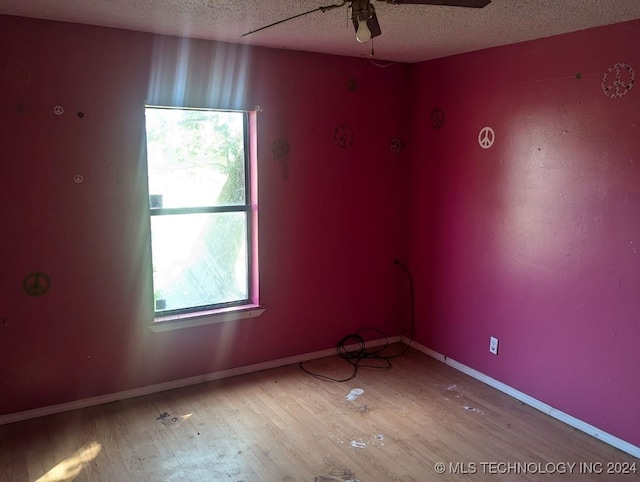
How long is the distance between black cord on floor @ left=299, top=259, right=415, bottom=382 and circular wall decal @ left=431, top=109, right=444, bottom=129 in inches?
44.1

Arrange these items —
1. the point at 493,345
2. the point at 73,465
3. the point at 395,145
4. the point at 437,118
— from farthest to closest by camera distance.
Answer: the point at 395,145 → the point at 437,118 → the point at 493,345 → the point at 73,465

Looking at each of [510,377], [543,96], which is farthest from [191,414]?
[543,96]

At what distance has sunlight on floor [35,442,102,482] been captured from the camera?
2617mm

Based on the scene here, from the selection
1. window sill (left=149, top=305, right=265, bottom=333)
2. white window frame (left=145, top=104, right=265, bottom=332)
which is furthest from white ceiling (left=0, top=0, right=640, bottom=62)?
window sill (left=149, top=305, right=265, bottom=333)

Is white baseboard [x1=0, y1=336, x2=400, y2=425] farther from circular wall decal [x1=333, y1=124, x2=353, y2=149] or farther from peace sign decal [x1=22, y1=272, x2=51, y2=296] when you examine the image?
circular wall decal [x1=333, y1=124, x2=353, y2=149]

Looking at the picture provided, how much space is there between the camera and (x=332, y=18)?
2805 mm

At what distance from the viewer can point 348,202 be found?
4098 mm

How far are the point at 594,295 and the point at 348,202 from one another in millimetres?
1811

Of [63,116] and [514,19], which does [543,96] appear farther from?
[63,116]

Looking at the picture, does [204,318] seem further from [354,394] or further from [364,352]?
[364,352]

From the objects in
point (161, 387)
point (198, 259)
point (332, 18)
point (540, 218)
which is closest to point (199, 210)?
point (198, 259)

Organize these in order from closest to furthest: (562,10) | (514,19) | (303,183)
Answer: (562,10) < (514,19) < (303,183)

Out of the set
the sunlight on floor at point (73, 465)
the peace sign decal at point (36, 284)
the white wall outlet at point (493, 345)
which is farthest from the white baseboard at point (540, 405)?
the peace sign decal at point (36, 284)

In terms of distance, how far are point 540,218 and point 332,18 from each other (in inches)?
66.8
